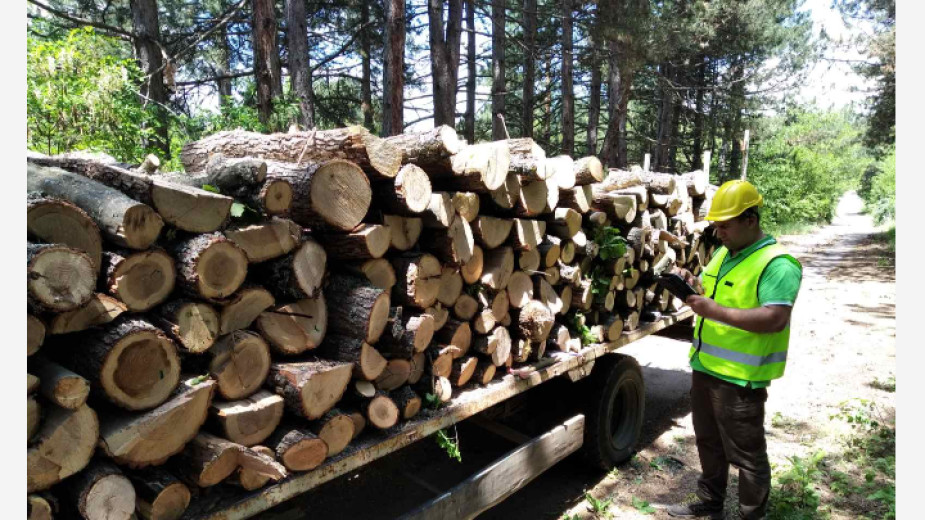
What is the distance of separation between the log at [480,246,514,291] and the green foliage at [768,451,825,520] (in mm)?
2568

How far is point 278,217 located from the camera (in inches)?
90.8

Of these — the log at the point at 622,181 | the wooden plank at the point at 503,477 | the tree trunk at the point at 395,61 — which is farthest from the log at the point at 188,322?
the tree trunk at the point at 395,61

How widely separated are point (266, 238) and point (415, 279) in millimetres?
812

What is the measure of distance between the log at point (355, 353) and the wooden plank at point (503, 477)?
0.76m

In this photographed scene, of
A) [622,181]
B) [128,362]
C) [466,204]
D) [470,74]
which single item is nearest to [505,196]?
[466,204]

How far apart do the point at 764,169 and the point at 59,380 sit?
1232 inches

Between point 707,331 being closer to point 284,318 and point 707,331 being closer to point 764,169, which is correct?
point 284,318

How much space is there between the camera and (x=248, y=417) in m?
2.02

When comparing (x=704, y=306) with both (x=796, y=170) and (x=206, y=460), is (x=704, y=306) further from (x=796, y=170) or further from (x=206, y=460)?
(x=796, y=170)

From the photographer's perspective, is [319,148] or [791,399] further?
[791,399]

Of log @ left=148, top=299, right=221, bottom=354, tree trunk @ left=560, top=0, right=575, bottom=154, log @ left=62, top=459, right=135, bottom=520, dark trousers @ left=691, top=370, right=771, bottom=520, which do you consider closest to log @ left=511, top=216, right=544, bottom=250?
dark trousers @ left=691, top=370, right=771, bottom=520

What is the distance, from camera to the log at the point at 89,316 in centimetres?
162

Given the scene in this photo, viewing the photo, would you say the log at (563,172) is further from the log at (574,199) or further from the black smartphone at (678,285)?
the black smartphone at (678,285)

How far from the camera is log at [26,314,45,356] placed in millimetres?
1523
